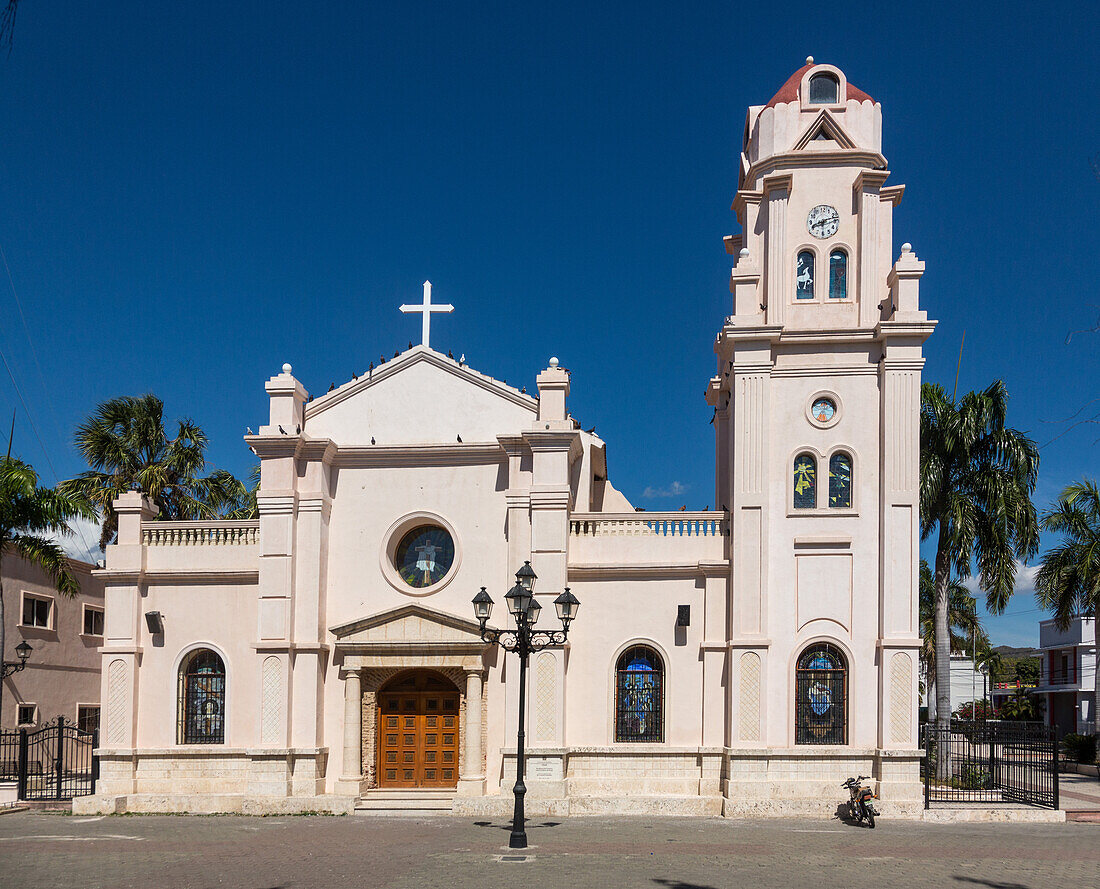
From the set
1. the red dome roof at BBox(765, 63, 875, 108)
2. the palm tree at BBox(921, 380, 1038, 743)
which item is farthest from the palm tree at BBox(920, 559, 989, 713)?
the red dome roof at BBox(765, 63, 875, 108)

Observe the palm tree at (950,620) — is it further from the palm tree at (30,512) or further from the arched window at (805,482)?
the palm tree at (30,512)

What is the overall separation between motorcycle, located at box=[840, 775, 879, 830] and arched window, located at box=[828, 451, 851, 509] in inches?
204

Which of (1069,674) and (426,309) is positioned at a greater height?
(426,309)

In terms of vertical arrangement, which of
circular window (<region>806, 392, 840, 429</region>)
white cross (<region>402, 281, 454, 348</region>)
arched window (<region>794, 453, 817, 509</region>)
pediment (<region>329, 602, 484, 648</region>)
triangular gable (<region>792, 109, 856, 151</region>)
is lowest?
pediment (<region>329, 602, 484, 648</region>)

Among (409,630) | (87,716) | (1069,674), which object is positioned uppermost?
(409,630)

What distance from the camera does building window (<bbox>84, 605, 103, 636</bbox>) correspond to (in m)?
32.8

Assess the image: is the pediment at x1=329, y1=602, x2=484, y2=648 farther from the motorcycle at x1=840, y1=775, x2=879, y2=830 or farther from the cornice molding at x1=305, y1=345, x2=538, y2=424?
the motorcycle at x1=840, y1=775, x2=879, y2=830

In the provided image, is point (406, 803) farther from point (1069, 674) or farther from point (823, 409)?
point (1069, 674)

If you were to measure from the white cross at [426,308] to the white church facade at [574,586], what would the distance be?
1.63 ft

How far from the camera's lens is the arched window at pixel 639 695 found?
71.4 ft

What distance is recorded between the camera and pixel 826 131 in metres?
22.8

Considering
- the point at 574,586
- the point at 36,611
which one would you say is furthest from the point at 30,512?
the point at 574,586

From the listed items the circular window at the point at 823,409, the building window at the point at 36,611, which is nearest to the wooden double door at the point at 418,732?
the circular window at the point at 823,409

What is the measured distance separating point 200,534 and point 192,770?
4765mm
